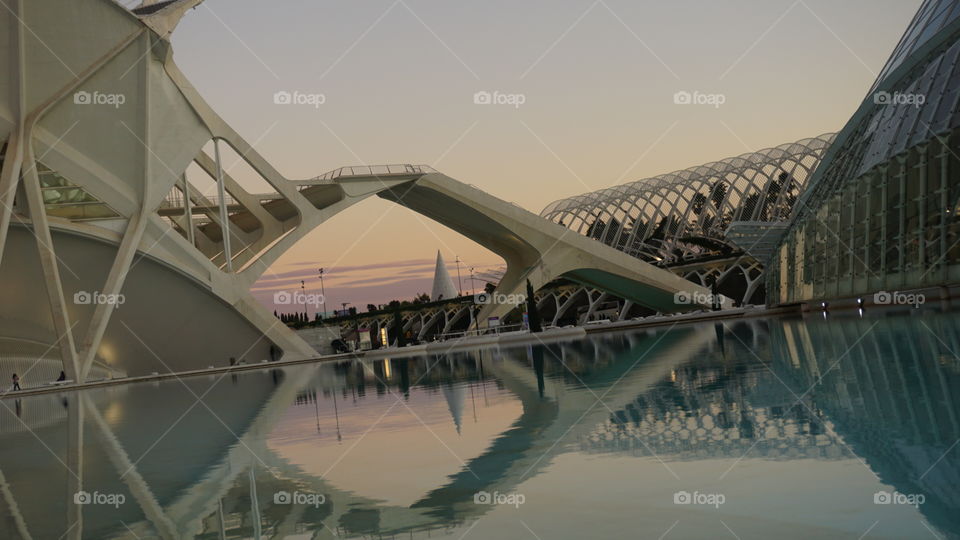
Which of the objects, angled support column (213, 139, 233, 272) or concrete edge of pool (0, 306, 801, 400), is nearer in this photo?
concrete edge of pool (0, 306, 801, 400)

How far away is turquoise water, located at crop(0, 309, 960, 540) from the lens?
5.19m

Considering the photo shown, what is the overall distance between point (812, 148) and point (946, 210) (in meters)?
42.2

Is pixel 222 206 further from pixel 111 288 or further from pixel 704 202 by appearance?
pixel 704 202

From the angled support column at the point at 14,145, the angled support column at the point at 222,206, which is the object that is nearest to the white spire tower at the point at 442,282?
the angled support column at the point at 222,206

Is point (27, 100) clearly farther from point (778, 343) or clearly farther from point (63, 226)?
point (778, 343)

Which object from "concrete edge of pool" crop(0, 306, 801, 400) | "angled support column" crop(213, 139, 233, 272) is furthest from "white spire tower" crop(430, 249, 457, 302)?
"angled support column" crop(213, 139, 233, 272)

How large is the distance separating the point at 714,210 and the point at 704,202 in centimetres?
100

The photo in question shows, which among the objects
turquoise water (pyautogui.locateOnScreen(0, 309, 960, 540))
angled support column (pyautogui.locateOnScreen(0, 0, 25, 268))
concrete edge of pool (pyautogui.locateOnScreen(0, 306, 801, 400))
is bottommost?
turquoise water (pyautogui.locateOnScreen(0, 309, 960, 540))

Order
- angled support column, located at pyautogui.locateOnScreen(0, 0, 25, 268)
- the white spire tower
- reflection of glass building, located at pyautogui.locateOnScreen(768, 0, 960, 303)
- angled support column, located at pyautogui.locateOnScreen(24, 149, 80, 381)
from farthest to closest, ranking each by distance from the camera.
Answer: the white spire tower < angled support column, located at pyautogui.locateOnScreen(24, 149, 80, 381) < angled support column, located at pyautogui.locateOnScreen(0, 0, 25, 268) < reflection of glass building, located at pyautogui.locateOnScreen(768, 0, 960, 303)

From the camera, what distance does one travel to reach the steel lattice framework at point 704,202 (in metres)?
62.8

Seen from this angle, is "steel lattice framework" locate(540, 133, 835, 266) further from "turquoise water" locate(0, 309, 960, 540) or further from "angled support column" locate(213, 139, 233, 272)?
"turquoise water" locate(0, 309, 960, 540)

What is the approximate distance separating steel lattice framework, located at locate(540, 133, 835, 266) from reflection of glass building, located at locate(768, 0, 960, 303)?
2723 cm

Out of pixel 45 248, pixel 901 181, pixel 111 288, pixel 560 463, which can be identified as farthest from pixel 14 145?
pixel 560 463

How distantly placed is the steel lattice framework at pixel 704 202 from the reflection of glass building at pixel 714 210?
0.06 metres
